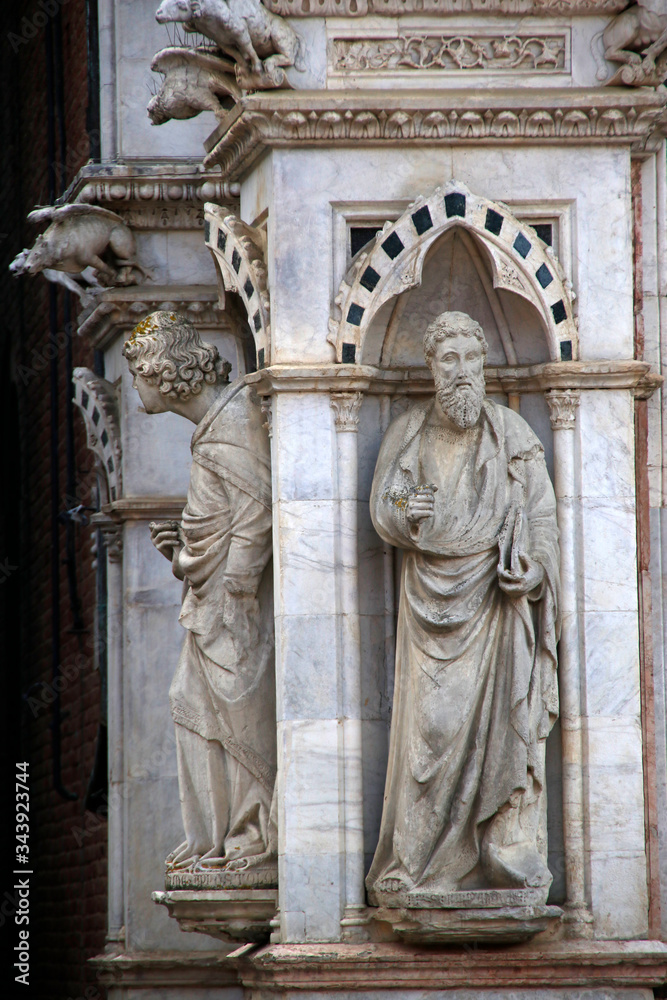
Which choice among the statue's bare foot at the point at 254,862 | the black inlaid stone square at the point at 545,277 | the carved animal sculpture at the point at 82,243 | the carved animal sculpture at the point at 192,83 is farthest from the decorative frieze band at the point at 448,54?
the statue's bare foot at the point at 254,862

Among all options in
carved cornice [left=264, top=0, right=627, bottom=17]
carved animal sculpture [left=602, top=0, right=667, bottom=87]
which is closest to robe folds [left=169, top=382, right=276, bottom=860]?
carved cornice [left=264, top=0, right=627, bottom=17]

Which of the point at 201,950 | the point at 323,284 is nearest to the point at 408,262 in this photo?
the point at 323,284

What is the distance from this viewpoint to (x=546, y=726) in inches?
350

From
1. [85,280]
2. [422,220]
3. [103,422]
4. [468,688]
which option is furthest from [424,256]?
[85,280]

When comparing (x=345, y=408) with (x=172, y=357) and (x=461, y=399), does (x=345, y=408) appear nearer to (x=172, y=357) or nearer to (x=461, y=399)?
(x=461, y=399)

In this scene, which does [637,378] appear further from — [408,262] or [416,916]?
[416,916]

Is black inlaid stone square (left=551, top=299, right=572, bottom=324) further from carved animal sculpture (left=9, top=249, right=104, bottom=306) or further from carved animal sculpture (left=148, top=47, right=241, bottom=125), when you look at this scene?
carved animal sculpture (left=9, top=249, right=104, bottom=306)

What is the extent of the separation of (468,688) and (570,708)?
1.73 ft

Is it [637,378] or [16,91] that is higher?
[16,91]

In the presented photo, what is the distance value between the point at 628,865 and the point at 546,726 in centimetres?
73

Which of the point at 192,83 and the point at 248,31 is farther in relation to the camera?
the point at 192,83

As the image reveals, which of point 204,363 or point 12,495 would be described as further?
point 12,495

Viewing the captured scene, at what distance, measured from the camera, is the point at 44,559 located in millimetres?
18625

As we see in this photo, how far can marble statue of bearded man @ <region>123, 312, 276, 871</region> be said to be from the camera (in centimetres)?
975
